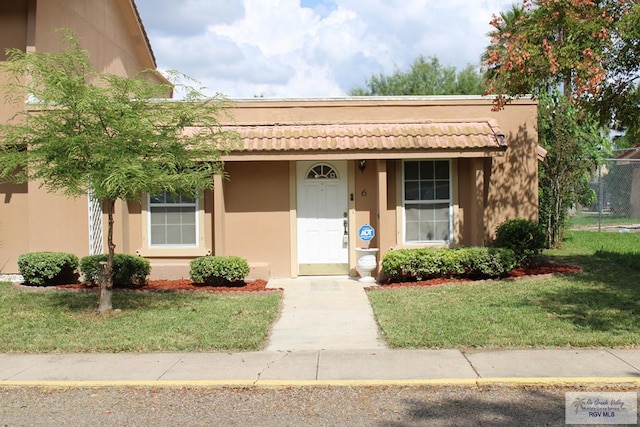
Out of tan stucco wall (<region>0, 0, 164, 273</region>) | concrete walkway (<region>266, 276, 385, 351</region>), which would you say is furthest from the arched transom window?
→ tan stucco wall (<region>0, 0, 164, 273</region>)

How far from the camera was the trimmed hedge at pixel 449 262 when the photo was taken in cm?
1169

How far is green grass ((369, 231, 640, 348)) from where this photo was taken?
7707 mm

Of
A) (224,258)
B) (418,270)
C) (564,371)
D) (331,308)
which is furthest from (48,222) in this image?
(564,371)

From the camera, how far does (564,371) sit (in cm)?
654

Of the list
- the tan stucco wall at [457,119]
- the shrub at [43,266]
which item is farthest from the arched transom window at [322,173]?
the shrub at [43,266]

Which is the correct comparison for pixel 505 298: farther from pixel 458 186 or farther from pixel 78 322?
pixel 78 322

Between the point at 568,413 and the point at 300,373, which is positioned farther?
the point at 300,373

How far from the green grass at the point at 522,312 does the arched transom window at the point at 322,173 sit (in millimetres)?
3076

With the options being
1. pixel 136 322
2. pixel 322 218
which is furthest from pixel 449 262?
pixel 136 322

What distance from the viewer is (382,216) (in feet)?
41.6

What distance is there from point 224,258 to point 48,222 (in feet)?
12.3

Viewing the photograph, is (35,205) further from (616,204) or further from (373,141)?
(616,204)

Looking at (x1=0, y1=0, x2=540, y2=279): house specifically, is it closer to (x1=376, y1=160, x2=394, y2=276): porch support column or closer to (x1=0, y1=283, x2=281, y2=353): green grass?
(x1=376, y1=160, x2=394, y2=276): porch support column

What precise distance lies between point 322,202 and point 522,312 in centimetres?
526
